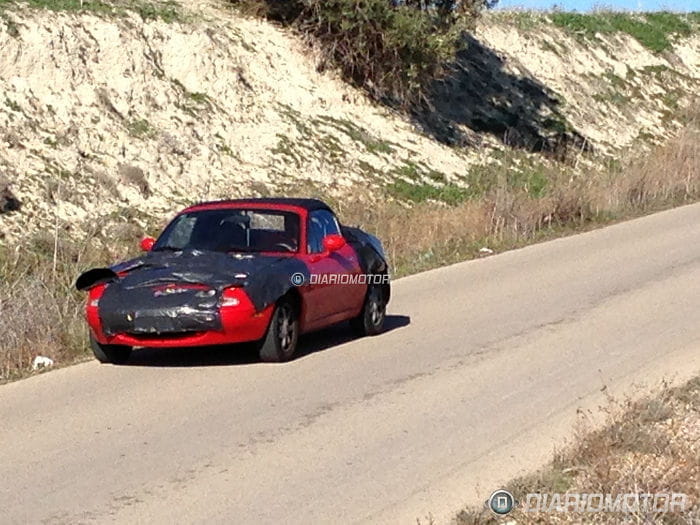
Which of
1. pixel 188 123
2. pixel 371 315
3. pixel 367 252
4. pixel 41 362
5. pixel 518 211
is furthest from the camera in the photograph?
pixel 188 123

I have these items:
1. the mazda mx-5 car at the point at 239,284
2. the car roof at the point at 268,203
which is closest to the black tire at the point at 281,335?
the mazda mx-5 car at the point at 239,284

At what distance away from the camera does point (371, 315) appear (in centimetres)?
1337

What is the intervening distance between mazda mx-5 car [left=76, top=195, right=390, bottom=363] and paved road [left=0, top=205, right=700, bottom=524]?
11.8 inches

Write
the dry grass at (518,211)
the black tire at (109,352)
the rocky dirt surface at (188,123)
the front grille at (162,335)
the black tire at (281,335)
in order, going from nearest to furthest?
the front grille at (162,335) < the black tire at (281,335) < the black tire at (109,352) < the dry grass at (518,211) < the rocky dirt surface at (188,123)

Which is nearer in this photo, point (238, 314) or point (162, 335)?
point (238, 314)

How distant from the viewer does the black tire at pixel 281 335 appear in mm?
11531

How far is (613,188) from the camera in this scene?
26.1 m

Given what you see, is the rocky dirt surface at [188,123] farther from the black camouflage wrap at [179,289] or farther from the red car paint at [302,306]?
the black camouflage wrap at [179,289]

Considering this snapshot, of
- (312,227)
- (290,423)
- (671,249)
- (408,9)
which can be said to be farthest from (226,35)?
(290,423)

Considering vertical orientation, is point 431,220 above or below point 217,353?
below

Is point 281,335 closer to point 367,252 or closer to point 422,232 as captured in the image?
point 367,252

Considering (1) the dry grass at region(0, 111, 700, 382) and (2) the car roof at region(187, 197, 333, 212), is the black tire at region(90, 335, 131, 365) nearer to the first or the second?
(1) the dry grass at region(0, 111, 700, 382)

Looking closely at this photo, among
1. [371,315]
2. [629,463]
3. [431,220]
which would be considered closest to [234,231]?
[371,315]

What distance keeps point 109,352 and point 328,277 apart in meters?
2.08
